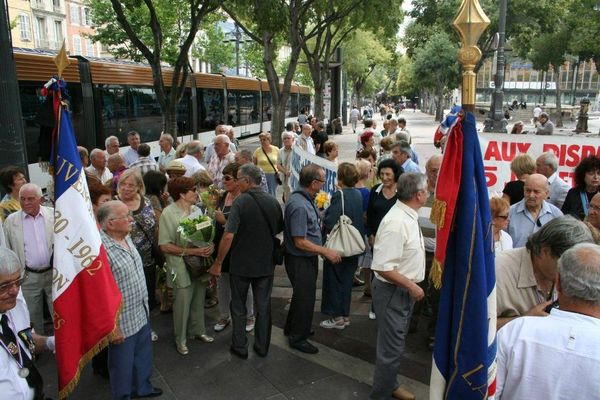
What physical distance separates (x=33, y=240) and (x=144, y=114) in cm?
1146

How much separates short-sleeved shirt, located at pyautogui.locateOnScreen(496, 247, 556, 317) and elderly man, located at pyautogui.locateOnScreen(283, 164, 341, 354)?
68.0 inches

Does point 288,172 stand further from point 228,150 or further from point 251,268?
point 251,268

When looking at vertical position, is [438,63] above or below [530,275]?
above

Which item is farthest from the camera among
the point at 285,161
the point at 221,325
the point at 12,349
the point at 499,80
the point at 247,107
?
the point at 247,107

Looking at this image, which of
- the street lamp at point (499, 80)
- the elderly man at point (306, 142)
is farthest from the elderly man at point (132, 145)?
A: the street lamp at point (499, 80)

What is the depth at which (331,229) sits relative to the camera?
15.9 ft

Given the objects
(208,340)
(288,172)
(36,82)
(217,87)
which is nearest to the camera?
(208,340)

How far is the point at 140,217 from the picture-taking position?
4.47m

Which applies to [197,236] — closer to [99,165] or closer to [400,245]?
[400,245]

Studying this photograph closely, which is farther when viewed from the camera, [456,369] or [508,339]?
[456,369]

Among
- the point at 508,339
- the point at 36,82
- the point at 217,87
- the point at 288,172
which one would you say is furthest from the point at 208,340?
the point at 217,87

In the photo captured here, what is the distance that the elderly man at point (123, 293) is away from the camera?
3438 millimetres

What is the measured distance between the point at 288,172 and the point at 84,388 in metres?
5.11

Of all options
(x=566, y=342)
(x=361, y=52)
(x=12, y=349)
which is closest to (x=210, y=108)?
(x=12, y=349)
